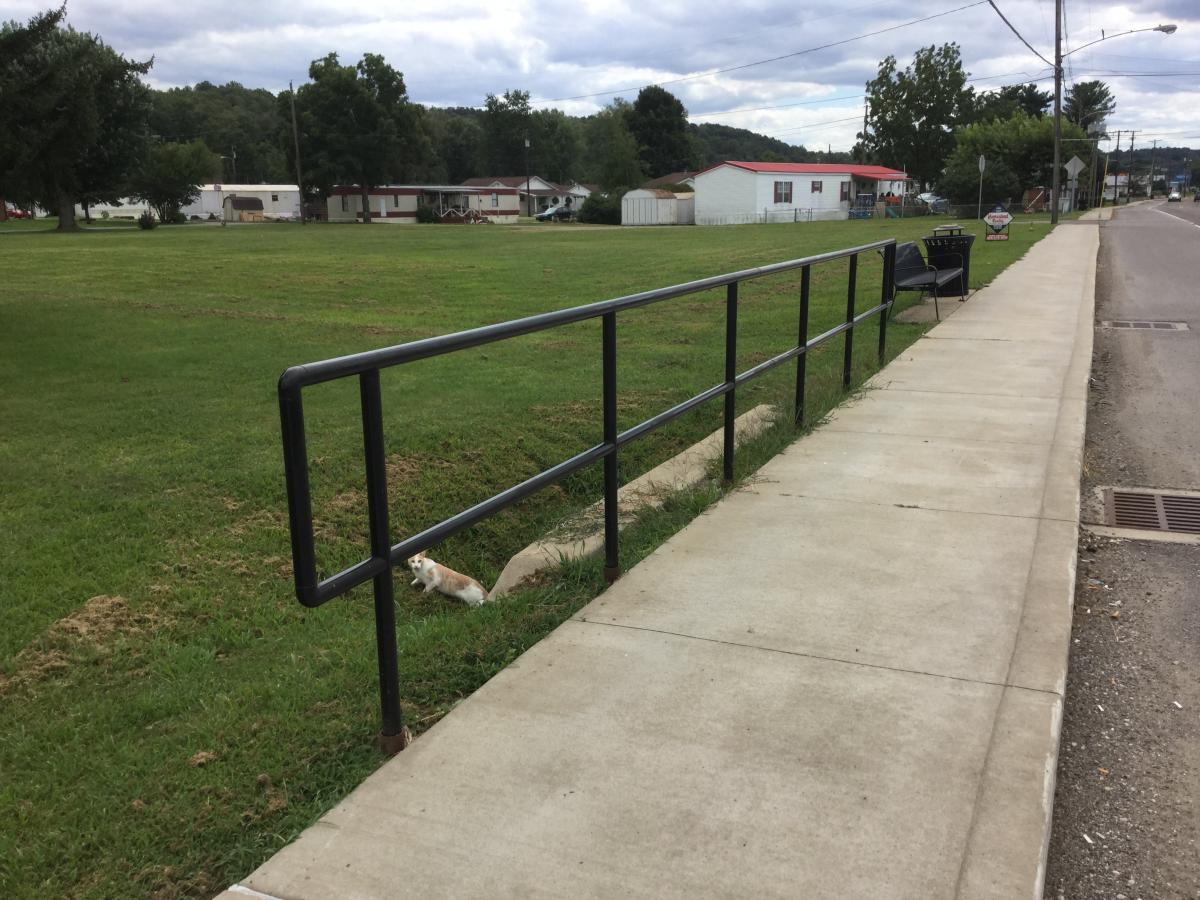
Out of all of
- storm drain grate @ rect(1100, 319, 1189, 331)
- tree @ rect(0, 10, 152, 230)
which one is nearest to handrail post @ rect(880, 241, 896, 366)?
storm drain grate @ rect(1100, 319, 1189, 331)

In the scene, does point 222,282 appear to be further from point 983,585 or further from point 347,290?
point 983,585

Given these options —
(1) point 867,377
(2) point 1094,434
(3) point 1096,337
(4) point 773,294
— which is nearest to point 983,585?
(2) point 1094,434

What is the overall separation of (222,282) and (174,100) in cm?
11541

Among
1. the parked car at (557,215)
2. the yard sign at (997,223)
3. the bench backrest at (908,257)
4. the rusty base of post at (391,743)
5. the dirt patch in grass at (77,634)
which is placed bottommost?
the dirt patch in grass at (77,634)

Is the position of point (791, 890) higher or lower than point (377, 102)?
lower

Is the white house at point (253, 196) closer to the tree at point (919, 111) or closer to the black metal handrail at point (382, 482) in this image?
the tree at point (919, 111)

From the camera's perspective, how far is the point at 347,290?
17.4 meters

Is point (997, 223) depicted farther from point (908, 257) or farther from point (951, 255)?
point (908, 257)

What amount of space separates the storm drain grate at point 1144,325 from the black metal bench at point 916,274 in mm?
2270

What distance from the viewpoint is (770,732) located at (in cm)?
305

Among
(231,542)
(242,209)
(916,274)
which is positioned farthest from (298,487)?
(242,209)

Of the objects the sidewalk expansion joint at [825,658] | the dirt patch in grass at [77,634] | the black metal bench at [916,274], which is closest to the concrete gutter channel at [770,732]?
the sidewalk expansion joint at [825,658]

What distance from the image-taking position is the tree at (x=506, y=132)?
133 metres

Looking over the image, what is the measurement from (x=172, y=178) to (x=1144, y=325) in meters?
75.0
